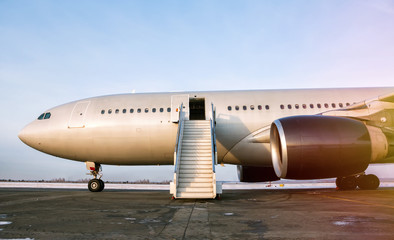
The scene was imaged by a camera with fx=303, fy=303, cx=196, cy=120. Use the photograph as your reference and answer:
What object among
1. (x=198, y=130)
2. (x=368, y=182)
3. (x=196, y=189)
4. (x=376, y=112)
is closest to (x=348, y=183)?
(x=368, y=182)

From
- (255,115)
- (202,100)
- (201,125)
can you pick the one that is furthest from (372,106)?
(202,100)

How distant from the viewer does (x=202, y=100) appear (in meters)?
14.2

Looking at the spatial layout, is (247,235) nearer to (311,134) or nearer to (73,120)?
(311,134)

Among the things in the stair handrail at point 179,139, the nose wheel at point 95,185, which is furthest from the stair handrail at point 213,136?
the nose wheel at point 95,185

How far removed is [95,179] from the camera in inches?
553

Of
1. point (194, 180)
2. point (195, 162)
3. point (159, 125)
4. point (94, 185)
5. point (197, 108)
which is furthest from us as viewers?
point (197, 108)

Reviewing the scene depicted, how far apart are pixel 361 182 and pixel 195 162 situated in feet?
Answer: 29.6

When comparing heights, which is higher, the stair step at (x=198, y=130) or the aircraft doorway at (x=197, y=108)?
the aircraft doorway at (x=197, y=108)

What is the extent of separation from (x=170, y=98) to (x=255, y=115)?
12.9 ft

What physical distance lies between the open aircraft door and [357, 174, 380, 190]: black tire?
8833 millimetres

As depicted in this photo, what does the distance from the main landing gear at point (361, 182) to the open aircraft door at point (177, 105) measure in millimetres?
7991

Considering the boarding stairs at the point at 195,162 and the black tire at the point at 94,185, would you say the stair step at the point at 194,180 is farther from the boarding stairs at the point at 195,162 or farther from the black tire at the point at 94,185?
the black tire at the point at 94,185

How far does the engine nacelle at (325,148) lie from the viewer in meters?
6.96

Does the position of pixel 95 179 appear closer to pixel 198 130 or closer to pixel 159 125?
Answer: pixel 159 125
